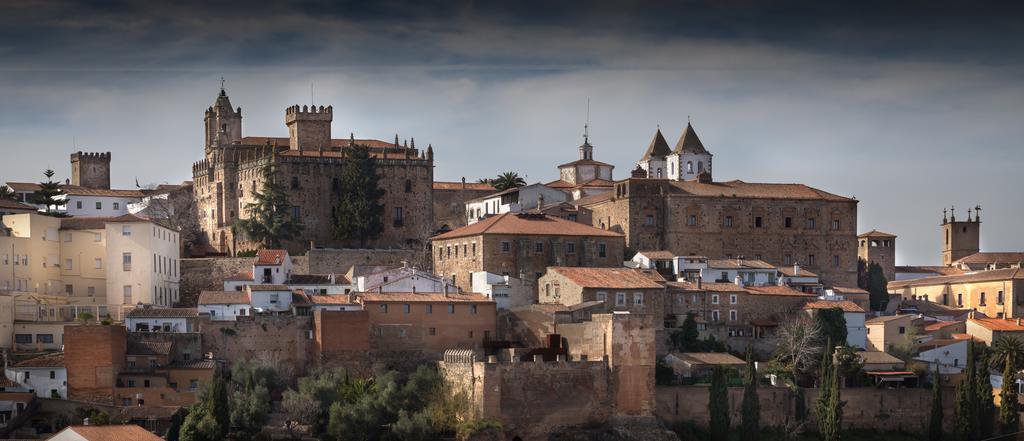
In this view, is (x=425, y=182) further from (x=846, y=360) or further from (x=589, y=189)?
(x=846, y=360)

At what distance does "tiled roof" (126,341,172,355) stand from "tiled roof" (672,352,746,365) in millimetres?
18461

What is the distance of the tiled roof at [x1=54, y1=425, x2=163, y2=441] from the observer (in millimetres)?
46078

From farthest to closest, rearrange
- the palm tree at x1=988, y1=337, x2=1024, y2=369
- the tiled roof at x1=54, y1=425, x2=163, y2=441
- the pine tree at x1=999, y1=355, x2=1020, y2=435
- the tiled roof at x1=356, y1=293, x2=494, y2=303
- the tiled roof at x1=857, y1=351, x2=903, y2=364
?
the palm tree at x1=988, y1=337, x2=1024, y2=369 → the tiled roof at x1=857, y1=351, x2=903, y2=364 → the pine tree at x1=999, y1=355, x2=1020, y2=435 → the tiled roof at x1=356, y1=293, x2=494, y2=303 → the tiled roof at x1=54, y1=425, x2=163, y2=441

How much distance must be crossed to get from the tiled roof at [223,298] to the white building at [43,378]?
6849mm

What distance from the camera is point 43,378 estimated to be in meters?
52.9

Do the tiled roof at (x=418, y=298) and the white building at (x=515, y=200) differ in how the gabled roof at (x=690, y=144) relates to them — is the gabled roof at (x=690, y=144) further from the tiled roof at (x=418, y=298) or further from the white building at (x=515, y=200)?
the tiled roof at (x=418, y=298)

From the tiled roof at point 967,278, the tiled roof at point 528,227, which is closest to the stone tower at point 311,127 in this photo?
the tiled roof at point 528,227

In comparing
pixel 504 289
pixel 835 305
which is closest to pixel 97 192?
pixel 504 289

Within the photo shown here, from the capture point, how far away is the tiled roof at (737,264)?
67.6m

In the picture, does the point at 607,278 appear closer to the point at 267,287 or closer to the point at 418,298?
the point at 418,298

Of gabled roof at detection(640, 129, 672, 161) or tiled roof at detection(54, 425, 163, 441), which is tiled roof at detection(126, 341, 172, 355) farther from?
gabled roof at detection(640, 129, 672, 161)

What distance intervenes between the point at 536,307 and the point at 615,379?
15.5 feet

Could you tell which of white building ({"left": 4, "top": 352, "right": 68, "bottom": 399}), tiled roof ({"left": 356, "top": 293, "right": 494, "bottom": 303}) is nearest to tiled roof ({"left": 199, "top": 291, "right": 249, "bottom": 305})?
tiled roof ({"left": 356, "top": 293, "right": 494, "bottom": 303})

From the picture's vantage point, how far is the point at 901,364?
63125mm
